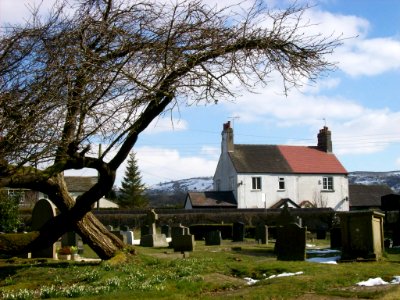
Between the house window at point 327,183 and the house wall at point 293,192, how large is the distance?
36 centimetres

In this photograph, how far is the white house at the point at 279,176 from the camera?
2307 inches

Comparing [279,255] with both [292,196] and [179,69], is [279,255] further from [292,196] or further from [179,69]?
[292,196]

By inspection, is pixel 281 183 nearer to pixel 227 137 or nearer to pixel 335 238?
pixel 227 137

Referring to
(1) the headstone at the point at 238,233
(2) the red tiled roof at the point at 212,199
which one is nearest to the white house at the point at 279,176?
(2) the red tiled roof at the point at 212,199

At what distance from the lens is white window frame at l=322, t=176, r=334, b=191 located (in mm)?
60700

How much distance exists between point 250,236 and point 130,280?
2658cm

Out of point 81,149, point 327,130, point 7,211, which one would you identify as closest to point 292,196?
point 327,130

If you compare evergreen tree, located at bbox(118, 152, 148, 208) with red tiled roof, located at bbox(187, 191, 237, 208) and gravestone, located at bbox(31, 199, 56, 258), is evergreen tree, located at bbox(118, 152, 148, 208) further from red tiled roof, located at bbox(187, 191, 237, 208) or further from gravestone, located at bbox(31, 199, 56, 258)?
gravestone, located at bbox(31, 199, 56, 258)

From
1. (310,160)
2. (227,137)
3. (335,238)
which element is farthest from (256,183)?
(335,238)

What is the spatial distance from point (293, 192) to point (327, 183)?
4003mm

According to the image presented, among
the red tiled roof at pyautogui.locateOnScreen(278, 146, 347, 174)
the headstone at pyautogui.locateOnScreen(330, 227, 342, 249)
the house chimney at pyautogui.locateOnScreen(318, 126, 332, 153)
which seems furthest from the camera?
the house chimney at pyautogui.locateOnScreen(318, 126, 332, 153)

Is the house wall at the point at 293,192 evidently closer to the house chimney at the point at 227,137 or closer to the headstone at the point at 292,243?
the house chimney at the point at 227,137

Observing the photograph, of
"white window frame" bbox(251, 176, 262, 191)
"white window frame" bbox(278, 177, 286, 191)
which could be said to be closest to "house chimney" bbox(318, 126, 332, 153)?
"white window frame" bbox(278, 177, 286, 191)

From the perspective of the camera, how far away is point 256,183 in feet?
193
